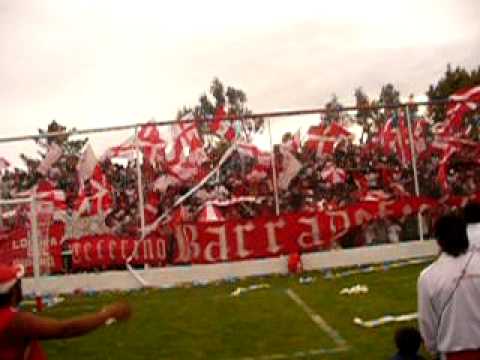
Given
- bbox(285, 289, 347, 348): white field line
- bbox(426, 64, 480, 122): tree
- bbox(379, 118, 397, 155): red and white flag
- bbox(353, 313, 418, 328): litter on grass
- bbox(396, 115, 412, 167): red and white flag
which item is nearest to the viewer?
bbox(285, 289, 347, 348): white field line

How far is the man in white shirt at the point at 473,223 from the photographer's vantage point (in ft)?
16.2

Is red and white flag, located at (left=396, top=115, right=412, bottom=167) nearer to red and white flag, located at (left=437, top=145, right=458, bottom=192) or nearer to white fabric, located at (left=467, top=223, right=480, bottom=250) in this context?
red and white flag, located at (left=437, top=145, right=458, bottom=192)

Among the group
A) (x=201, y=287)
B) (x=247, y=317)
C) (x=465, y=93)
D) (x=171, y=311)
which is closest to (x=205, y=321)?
(x=247, y=317)

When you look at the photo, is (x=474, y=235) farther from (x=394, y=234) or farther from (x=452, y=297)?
(x=394, y=234)

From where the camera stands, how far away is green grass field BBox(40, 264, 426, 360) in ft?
30.9

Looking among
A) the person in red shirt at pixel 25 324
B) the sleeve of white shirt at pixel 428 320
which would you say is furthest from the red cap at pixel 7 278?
the sleeve of white shirt at pixel 428 320

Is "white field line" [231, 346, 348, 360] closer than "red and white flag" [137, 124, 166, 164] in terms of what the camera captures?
Yes

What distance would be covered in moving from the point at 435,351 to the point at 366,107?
13.5 metres

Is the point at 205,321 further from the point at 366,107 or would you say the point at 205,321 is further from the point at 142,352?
the point at 366,107

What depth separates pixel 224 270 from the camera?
18.1 meters

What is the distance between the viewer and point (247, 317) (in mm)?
11922

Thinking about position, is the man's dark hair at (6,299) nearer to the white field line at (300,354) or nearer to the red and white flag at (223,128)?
the white field line at (300,354)

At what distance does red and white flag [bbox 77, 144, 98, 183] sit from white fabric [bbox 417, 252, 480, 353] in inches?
544

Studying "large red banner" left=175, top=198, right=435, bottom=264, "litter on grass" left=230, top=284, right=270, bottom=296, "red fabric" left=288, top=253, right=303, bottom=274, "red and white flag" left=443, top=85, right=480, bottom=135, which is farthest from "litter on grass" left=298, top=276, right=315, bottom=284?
"red and white flag" left=443, top=85, right=480, bottom=135
